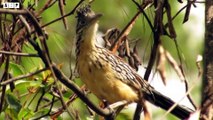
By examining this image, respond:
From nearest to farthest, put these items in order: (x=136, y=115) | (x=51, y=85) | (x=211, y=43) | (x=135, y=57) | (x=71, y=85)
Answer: (x=211, y=43) → (x=71, y=85) → (x=136, y=115) → (x=51, y=85) → (x=135, y=57)

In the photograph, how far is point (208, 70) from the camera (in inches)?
59.3

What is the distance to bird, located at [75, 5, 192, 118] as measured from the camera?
2.73 metres

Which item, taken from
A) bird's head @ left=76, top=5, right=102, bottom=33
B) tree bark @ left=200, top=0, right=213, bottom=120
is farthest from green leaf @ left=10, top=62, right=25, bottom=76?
tree bark @ left=200, top=0, right=213, bottom=120

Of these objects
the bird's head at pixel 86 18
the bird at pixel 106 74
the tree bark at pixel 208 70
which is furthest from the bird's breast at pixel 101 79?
the tree bark at pixel 208 70

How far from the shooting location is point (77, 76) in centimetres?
282

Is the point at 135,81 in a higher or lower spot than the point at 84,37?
lower

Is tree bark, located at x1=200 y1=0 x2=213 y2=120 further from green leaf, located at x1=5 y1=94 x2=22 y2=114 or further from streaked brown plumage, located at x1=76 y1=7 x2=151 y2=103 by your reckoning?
streaked brown plumage, located at x1=76 y1=7 x2=151 y2=103

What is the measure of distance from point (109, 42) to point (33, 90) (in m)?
0.53

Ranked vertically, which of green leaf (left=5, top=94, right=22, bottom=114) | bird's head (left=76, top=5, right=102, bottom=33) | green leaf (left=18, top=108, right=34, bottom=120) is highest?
bird's head (left=76, top=5, right=102, bottom=33)

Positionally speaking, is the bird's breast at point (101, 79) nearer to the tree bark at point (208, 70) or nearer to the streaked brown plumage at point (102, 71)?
the streaked brown plumage at point (102, 71)

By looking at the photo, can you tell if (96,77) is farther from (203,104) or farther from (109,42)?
(203,104)

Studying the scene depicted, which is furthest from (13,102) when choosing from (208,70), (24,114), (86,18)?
(208,70)

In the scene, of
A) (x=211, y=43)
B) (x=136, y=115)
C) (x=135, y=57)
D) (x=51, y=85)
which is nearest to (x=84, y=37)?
(x=135, y=57)

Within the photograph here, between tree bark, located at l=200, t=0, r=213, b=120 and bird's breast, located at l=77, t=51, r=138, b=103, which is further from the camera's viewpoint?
bird's breast, located at l=77, t=51, r=138, b=103
